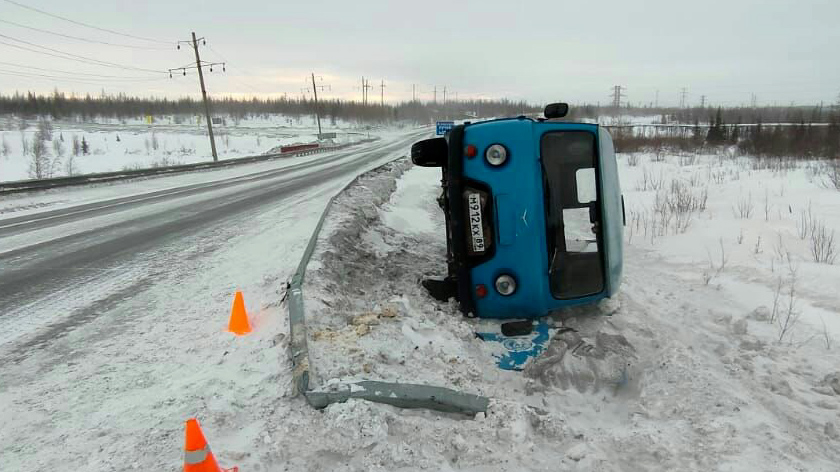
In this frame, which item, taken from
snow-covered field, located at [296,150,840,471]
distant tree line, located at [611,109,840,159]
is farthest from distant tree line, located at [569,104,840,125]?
snow-covered field, located at [296,150,840,471]

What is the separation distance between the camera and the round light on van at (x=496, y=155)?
389 centimetres

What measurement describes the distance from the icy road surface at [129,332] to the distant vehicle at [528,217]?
5.80 feet

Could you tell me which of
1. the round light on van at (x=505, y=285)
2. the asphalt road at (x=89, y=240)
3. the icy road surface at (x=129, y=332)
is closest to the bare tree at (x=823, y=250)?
the round light on van at (x=505, y=285)

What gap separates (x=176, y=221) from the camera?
937 centimetres

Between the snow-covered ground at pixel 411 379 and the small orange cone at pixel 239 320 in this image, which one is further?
the small orange cone at pixel 239 320

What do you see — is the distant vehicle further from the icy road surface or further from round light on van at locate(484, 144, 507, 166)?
the icy road surface

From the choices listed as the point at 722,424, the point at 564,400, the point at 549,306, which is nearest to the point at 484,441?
the point at 564,400

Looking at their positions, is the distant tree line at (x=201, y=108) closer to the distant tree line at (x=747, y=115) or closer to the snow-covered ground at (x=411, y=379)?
the distant tree line at (x=747, y=115)

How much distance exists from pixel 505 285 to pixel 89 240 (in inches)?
283

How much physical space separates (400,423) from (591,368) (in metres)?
1.63

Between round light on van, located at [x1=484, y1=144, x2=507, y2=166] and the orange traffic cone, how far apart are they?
2.85m

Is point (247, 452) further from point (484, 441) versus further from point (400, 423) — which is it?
point (484, 441)

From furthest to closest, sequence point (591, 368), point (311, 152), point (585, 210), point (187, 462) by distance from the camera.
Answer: point (311, 152) → point (585, 210) → point (591, 368) → point (187, 462)

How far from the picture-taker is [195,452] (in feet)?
6.38
